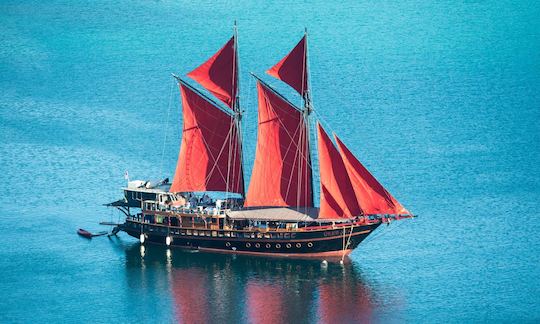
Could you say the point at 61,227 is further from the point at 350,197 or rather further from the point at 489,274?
the point at 489,274

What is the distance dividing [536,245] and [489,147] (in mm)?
34260

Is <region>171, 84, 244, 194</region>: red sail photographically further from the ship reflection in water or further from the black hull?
the ship reflection in water

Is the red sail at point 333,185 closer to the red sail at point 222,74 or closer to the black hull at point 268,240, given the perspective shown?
the black hull at point 268,240

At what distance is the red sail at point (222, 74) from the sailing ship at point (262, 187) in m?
0.12

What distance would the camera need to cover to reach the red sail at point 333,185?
145250mm

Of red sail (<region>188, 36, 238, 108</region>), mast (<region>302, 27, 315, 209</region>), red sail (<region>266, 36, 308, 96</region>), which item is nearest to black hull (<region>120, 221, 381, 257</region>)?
mast (<region>302, 27, 315, 209</region>)

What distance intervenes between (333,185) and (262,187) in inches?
370

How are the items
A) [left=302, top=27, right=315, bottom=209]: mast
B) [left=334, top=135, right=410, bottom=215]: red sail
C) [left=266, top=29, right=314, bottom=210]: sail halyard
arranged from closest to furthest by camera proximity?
[left=334, top=135, right=410, bottom=215]: red sail
[left=266, top=29, right=314, bottom=210]: sail halyard
[left=302, top=27, right=315, bottom=209]: mast

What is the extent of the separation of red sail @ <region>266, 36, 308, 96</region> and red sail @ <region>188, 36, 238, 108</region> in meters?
7.19

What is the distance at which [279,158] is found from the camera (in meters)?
150

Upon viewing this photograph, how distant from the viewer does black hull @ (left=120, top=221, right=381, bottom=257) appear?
476 feet

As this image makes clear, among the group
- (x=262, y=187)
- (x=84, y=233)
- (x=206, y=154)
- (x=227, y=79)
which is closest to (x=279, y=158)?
(x=262, y=187)

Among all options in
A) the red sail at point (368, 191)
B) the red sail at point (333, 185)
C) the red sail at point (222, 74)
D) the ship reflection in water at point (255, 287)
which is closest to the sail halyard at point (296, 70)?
the red sail at point (333, 185)

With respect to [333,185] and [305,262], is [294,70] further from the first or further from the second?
[305,262]
